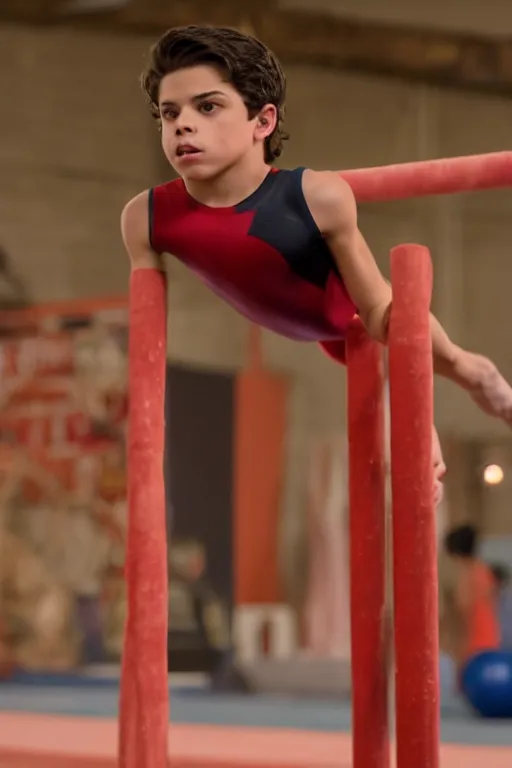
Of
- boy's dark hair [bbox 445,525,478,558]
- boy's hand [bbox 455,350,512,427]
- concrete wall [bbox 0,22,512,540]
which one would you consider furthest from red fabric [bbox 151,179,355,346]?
concrete wall [bbox 0,22,512,540]

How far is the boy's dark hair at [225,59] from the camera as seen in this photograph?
81 centimetres

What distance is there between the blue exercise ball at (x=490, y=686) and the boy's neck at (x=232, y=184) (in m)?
1.82

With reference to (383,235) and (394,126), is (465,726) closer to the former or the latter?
(383,235)

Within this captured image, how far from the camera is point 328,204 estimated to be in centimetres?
81

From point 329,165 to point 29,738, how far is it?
2.25 meters

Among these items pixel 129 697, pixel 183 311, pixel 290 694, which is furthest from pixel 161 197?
pixel 183 311

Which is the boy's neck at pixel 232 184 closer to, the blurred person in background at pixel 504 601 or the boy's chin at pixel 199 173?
the boy's chin at pixel 199 173

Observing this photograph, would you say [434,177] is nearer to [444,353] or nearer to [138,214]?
[444,353]

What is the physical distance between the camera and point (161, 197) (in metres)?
0.86

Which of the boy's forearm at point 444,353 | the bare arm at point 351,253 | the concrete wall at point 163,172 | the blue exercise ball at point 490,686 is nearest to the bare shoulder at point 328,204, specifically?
the bare arm at point 351,253

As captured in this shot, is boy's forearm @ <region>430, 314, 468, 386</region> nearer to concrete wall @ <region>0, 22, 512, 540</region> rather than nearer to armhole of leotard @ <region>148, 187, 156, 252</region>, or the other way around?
armhole of leotard @ <region>148, 187, 156, 252</region>

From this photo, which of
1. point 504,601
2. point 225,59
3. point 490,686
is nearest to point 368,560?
point 225,59

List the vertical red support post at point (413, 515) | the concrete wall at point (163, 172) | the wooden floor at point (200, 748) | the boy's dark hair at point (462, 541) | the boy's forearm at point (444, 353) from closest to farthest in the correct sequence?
the vertical red support post at point (413, 515)
the boy's forearm at point (444, 353)
the wooden floor at point (200, 748)
the boy's dark hair at point (462, 541)
the concrete wall at point (163, 172)

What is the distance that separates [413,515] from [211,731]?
1532 mm
